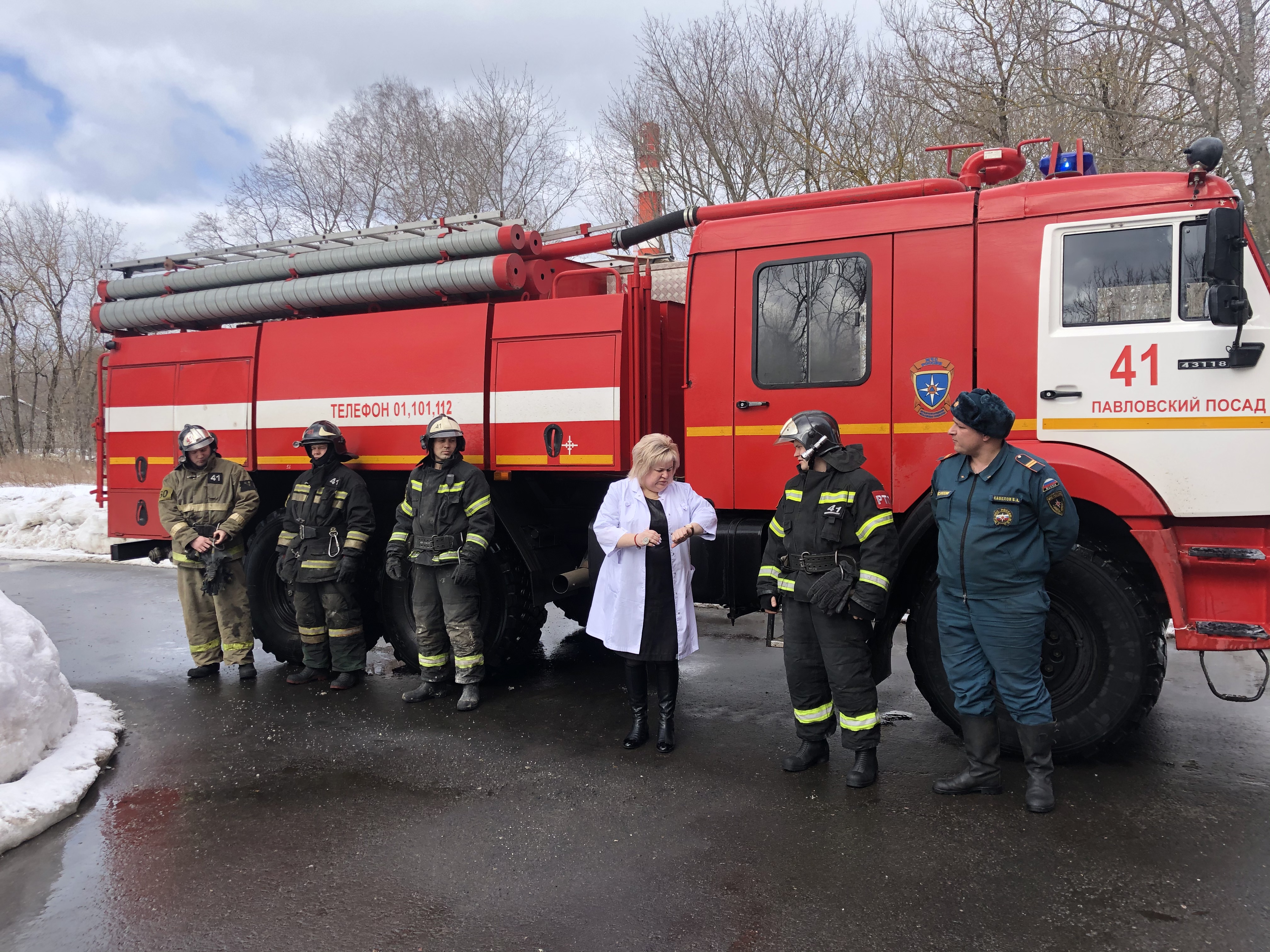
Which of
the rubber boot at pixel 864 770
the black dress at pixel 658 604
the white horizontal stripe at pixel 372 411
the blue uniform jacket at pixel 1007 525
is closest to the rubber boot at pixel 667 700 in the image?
the black dress at pixel 658 604

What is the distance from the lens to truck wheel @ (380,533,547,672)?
580 centimetres

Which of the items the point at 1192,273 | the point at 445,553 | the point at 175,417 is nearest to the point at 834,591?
the point at 1192,273

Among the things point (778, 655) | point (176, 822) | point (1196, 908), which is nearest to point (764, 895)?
point (1196, 908)

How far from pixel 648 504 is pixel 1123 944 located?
266 centimetres

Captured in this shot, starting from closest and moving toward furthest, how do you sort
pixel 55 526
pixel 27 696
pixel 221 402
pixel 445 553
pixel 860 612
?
pixel 860 612
pixel 27 696
pixel 445 553
pixel 221 402
pixel 55 526

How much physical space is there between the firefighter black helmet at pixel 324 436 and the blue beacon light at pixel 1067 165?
14.7ft

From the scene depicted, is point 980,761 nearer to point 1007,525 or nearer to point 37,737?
point 1007,525

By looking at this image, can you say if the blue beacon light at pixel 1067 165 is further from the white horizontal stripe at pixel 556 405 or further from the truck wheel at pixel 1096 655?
the white horizontal stripe at pixel 556 405

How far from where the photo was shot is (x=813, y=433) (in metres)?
4.08

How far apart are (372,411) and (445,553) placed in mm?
1187

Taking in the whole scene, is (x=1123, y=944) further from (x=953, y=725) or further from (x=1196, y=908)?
Answer: (x=953, y=725)

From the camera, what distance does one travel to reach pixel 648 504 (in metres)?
4.55

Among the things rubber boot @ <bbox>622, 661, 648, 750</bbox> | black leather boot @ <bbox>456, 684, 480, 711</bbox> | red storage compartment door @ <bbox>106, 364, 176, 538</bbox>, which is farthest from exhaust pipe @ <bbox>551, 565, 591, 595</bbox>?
→ red storage compartment door @ <bbox>106, 364, 176, 538</bbox>

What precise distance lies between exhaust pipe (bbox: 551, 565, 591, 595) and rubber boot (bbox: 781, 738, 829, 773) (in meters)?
1.88
